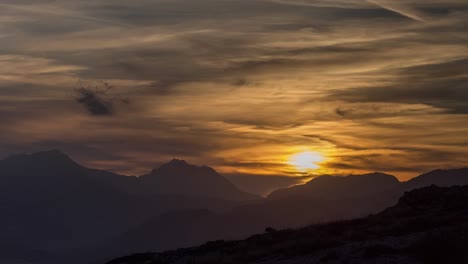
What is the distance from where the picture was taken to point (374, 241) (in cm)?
4316

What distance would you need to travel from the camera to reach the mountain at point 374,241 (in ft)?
129

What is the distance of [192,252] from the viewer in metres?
54.8

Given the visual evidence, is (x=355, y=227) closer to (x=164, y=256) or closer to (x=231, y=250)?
(x=231, y=250)

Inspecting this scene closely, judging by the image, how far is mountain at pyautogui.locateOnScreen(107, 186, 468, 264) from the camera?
39250mm

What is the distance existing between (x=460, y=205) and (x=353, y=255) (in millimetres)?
14627

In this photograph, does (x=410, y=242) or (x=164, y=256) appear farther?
(x=164, y=256)

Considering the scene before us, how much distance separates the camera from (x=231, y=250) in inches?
2082

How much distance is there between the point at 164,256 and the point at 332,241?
14721mm

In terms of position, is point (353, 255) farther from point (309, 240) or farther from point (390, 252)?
point (309, 240)

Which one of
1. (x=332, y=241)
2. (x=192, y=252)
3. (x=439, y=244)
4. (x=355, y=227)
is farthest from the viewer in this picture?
(x=192, y=252)

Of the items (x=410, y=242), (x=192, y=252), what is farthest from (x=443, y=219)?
(x=192, y=252)

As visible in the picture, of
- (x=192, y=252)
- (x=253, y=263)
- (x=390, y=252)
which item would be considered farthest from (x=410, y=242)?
(x=192, y=252)

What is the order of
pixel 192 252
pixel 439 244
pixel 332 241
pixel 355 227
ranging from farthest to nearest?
pixel 192 252 < pixel 355 227 < pixel 332 241 < pixel 439 244

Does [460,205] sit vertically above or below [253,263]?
above
